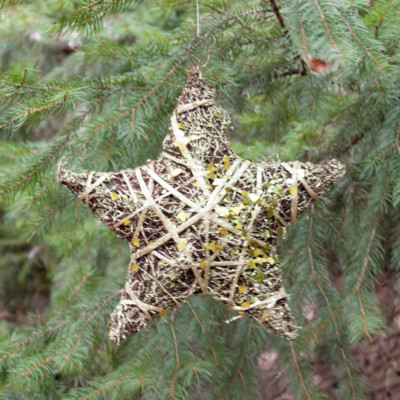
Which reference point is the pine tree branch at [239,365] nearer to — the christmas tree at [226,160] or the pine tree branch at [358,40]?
the christmas tree at [226,160]

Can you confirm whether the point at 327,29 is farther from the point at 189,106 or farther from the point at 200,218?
the point at 200,218

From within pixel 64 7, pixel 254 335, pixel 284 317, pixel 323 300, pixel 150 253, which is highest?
pixel 64 7

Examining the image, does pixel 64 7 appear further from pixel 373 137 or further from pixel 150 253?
pixel 373 137

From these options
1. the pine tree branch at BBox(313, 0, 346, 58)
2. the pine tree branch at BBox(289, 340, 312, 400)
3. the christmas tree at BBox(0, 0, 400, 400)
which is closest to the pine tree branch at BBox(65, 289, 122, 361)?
the christmas tree at BBox(0, 0, 400, 400)

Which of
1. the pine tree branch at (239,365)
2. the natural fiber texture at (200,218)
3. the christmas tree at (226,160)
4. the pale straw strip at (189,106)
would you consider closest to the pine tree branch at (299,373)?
the christmas tree at (226,160)

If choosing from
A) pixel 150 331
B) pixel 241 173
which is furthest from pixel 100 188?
pixel 150 331

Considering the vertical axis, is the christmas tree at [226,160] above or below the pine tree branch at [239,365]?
above
